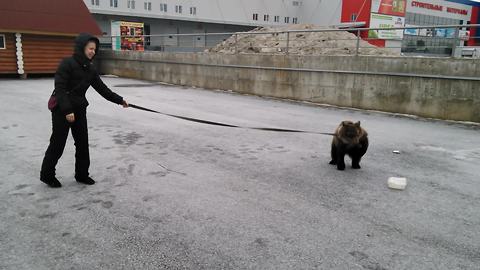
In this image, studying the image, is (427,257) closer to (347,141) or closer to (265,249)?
(265,249)

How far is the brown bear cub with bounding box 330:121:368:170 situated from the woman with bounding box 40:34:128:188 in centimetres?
341

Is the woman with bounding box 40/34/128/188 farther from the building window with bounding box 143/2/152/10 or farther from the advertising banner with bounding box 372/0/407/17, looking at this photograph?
the advertising banner with bounding box 372/0/407/17

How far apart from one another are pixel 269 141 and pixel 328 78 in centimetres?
592

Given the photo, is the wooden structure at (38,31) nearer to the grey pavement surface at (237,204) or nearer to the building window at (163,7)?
the grey pavement surface at (237,204)

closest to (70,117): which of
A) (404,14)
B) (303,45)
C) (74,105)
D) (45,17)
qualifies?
(74,105)

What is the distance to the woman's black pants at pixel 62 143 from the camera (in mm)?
4562

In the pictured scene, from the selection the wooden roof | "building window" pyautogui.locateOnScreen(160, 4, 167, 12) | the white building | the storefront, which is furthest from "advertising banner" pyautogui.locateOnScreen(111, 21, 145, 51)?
the storefront

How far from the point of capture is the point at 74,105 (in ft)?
14.9

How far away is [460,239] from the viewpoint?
11.6 ft

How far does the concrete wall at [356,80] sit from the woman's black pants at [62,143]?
9.04m

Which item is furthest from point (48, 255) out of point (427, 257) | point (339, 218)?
point (427, 257)

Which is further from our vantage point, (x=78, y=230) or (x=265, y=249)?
(x=78, y=230)

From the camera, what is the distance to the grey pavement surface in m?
3.18

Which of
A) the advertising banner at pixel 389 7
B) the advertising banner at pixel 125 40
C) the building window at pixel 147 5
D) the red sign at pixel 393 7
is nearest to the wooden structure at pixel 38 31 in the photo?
the advertising banner at pixel 125 40
